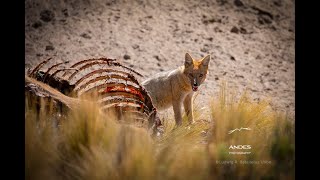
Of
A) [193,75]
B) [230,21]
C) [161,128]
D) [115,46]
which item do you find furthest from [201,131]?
[230,21]

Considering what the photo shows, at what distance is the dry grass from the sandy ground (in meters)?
1.86

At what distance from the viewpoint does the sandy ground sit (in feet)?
16.6

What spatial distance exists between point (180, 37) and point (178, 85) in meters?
1.50

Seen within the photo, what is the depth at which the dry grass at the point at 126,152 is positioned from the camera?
2.40m

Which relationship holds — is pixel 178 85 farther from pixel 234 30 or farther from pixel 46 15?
pixel 234 30

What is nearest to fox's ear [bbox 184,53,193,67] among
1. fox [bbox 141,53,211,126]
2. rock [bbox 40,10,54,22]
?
fox [bbox 141,53,211,126]

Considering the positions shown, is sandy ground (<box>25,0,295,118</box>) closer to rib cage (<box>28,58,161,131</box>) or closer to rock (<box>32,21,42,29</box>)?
rock (<box>32,21,42,29</box>)

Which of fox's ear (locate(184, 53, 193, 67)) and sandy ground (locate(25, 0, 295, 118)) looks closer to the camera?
fox's ear (locate(184, 53, 193, 67))

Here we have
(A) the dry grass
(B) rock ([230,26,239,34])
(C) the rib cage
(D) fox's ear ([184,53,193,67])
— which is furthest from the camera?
(B) rock ([230,26,239,34])

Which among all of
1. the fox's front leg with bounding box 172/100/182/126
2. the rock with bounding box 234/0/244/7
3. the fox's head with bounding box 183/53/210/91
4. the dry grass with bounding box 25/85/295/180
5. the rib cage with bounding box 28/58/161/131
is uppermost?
the rock with bounding box 234/0/244/7

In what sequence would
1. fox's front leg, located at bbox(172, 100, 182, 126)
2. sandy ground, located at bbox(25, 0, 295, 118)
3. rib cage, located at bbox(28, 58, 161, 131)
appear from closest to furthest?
rib cage, located at bbox(28, 58, 161, 131) → fox's front leg, located at bbox(172, 100, 182, 126) → sandy ground, located at bbox(25, 0, 295, 118)

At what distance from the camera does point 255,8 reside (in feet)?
19.6

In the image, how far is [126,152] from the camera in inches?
96.0

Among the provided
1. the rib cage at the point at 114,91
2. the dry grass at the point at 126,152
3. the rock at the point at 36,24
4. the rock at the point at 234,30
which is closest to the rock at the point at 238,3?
the rock at the point at 234,30
